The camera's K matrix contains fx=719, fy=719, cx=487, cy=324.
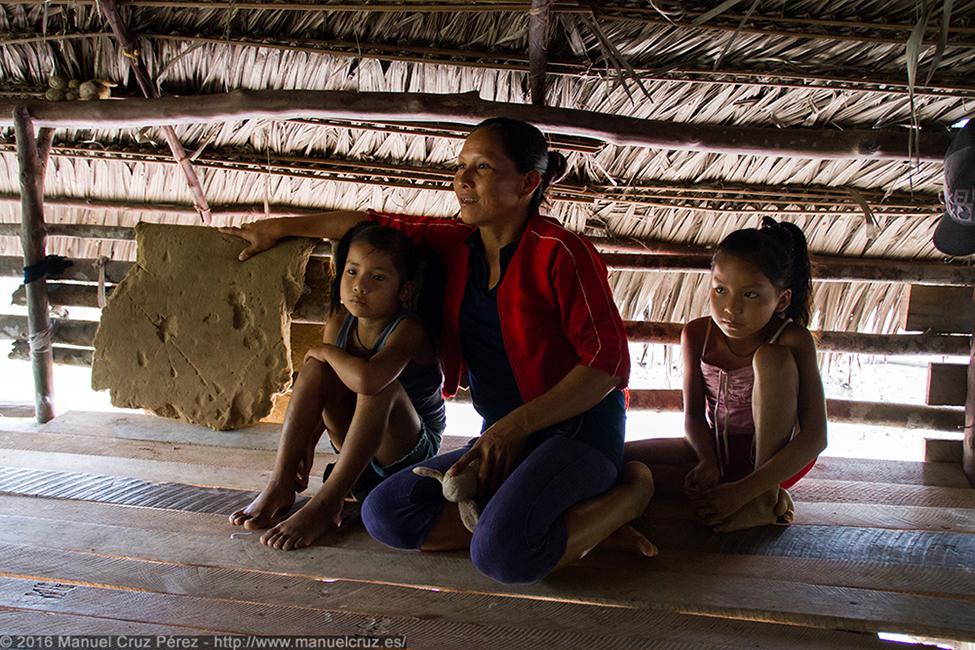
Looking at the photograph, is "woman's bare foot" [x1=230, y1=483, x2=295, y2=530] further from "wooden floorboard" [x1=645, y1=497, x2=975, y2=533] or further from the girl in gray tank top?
"wooden floorboard" [x1=645, y1=497, x2=975, y2=533]

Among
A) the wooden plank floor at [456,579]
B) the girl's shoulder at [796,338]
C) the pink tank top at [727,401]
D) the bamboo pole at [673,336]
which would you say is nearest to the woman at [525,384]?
the wooden plank floor at [456,579]

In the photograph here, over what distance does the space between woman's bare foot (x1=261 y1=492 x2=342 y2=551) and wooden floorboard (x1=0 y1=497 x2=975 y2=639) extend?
32 mm

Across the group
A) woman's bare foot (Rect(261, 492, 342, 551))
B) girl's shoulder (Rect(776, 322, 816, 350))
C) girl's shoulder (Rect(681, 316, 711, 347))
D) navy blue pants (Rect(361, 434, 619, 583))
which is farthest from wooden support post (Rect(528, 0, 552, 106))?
woman's bare foot (Rect(261, 492, 342, 551))

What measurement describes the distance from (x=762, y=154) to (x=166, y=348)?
2.87 m

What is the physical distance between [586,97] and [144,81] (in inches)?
89.6

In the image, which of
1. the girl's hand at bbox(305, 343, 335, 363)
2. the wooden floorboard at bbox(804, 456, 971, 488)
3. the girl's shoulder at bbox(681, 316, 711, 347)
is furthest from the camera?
the wooden floorboard at bbox(804, 456, 971, 488)

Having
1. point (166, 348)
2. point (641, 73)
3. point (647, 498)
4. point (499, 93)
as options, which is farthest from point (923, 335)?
point (166, 348)

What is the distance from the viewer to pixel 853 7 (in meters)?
3.04

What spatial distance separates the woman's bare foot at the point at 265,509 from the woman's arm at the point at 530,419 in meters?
0.69

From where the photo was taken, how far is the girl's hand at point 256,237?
278 cm

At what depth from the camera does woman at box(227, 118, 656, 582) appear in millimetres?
1900

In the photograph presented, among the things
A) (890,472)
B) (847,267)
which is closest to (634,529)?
(890,472)

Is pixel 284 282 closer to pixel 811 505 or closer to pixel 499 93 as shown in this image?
pixel 499 93

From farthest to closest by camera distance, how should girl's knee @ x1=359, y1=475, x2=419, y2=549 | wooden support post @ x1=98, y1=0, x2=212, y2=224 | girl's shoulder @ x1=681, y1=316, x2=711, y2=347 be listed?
1. wooden support post @ x1=98, y1=0, x2=212, y2=224
2. girl's shoulder @ x1=681, y1=316, x2=711, y2=347
3. girl's knee @ x1=359, y1=475, x2=419, y2=549
